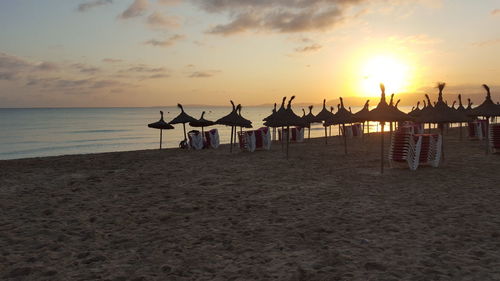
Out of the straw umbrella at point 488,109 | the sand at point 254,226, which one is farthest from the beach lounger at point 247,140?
the straw umbrella at point 488,109

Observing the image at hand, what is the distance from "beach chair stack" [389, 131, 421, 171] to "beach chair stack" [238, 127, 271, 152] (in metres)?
8.52

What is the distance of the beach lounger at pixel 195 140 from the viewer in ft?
72.6

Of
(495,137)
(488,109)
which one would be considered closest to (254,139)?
(488,109)

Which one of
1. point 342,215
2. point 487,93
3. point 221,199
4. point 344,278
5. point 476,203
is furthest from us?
point 487,93

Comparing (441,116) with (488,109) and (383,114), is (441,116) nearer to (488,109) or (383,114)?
(383,114)

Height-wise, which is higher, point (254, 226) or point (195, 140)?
point (195, 140)

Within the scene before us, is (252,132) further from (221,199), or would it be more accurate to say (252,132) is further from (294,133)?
(221,199)

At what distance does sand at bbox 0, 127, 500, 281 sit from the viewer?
4734mm

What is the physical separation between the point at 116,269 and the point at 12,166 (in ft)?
→ 41.5

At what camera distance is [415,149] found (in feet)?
41.2

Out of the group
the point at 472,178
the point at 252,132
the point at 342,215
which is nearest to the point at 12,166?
the point at 252,132

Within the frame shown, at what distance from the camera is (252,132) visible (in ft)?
65.5

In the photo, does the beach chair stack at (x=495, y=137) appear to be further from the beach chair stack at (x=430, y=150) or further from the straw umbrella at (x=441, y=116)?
the beach chair stack at (x=430, y=150)

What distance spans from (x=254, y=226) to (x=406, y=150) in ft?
25.8
